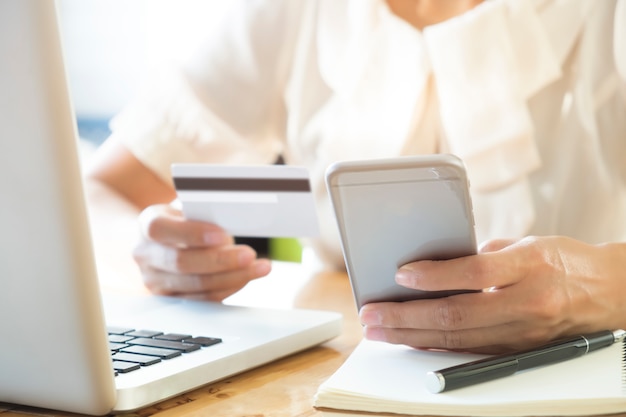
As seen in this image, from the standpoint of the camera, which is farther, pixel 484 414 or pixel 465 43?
pixel 465 43

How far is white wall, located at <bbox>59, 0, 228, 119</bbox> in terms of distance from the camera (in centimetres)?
286

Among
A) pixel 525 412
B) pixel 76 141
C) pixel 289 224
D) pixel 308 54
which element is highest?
pixel 308 54

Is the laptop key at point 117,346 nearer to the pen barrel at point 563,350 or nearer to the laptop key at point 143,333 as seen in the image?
the laptop key at point 143,333

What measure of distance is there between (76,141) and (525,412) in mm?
352

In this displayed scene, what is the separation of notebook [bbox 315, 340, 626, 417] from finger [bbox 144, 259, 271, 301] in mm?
376

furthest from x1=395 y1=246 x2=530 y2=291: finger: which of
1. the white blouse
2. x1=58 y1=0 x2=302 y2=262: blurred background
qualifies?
x1=58 y1=0 x2=302 y2=262: blurred background

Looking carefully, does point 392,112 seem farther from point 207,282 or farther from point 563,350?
point 563,350

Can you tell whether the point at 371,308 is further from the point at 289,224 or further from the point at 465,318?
the point at 289,224

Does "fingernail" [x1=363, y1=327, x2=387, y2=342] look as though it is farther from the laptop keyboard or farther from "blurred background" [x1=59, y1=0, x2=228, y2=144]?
"blurred background" [x1=59, y1=0, x2=228, y2=144]

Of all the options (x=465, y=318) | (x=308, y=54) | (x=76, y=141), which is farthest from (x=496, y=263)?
(x=308, y=54)

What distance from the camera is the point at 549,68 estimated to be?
1.20 m

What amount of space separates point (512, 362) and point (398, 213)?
14 cm

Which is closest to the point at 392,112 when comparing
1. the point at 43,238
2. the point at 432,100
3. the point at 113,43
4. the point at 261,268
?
the point at 432,100

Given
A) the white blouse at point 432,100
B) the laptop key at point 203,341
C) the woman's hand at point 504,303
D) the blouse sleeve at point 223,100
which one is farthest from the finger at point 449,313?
the blouse sleeve at point 223,100
